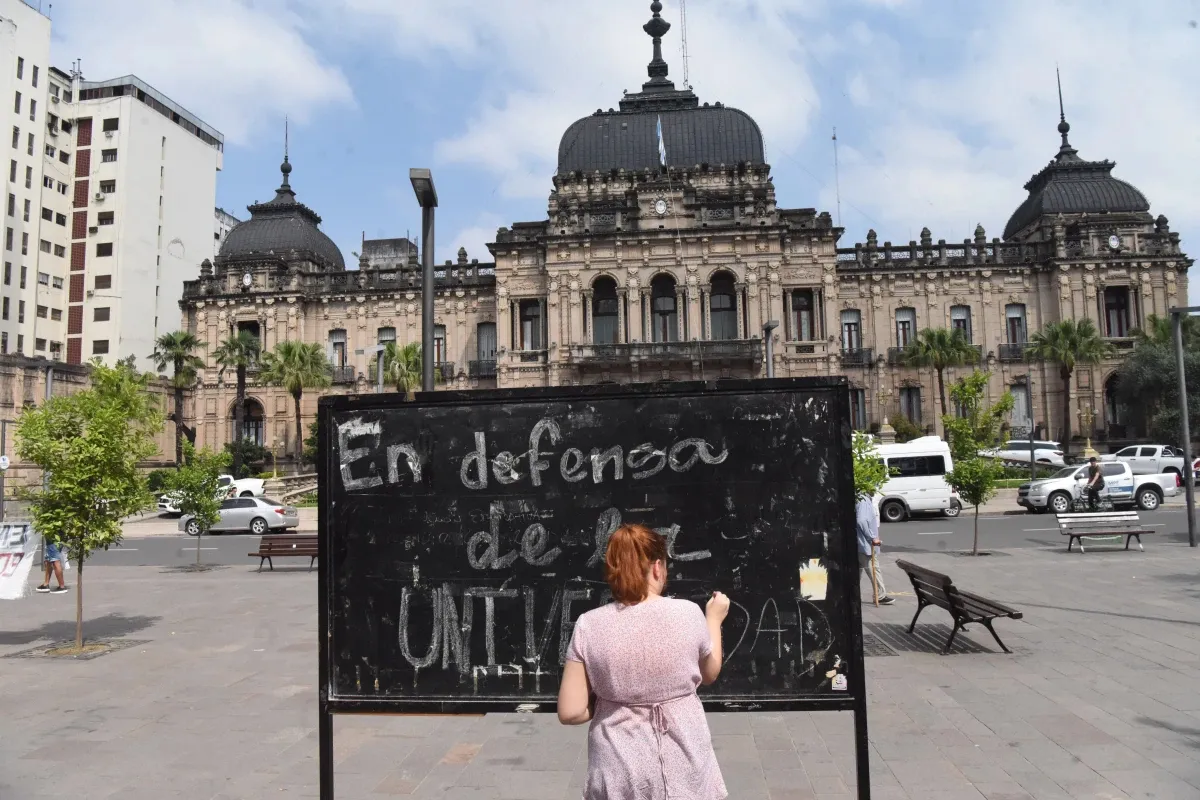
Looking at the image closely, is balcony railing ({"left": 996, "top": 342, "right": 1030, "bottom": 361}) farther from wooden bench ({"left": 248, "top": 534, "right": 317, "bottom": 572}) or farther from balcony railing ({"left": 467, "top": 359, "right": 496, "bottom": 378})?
wooden bench ({"left": 248, "top": 534, "right": 317, "bottom": 572})

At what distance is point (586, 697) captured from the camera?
3.14 metres

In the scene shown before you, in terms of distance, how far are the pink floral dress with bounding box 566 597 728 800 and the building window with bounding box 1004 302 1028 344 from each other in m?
51.2

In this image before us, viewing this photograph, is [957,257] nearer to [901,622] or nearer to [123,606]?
[901,622]

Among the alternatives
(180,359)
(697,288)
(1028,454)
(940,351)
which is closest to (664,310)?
(697,288)

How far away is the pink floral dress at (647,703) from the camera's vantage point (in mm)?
3061

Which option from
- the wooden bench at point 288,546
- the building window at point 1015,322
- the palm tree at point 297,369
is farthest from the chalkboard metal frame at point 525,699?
the building window at point 1015,322

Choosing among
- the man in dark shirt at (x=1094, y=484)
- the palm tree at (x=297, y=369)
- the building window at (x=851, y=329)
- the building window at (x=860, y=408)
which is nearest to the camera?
the man in dark shirt at (x=1094, y=484)

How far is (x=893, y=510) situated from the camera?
29.1m

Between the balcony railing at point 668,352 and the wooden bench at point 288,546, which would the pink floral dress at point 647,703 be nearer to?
the wooden bench at point 288,546

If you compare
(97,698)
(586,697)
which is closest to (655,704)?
(586,697)

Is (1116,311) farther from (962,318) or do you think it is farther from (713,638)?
(713,638)

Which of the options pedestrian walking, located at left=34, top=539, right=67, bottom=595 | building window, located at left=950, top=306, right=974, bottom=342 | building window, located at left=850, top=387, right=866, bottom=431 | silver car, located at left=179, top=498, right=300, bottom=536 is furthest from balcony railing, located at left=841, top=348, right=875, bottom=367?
pedestrian walking, located at left=34, top=539, right=67, bottom=595

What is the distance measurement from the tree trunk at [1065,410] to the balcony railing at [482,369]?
31.2 metres

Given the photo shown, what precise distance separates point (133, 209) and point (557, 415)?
231ft
